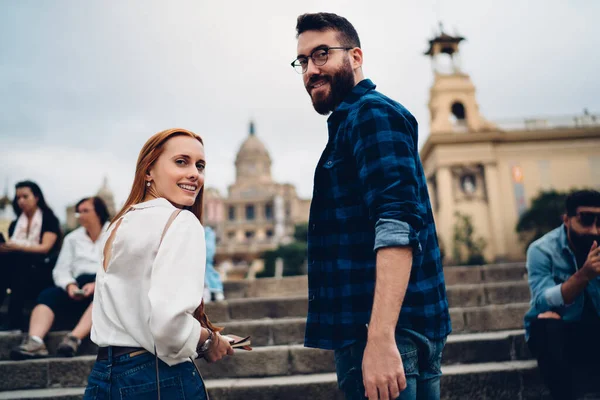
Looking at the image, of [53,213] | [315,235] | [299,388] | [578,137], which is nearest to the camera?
[315,235]

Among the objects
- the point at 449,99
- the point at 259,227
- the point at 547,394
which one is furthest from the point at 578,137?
the point at 259,227

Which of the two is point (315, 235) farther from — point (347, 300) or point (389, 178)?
point (389, 178)

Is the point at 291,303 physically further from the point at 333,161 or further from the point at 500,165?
the point at 500,165

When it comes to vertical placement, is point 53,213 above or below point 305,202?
below

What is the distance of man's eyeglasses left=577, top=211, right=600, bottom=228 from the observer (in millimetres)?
3072

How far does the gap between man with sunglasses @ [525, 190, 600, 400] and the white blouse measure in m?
2.54

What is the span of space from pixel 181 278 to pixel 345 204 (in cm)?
63

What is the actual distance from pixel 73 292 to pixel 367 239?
3.31 meters

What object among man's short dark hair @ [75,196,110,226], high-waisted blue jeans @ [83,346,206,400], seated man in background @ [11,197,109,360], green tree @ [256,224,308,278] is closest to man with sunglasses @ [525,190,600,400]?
high-waisted blue jeans @ [83,346,206,400]

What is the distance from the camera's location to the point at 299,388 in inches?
125

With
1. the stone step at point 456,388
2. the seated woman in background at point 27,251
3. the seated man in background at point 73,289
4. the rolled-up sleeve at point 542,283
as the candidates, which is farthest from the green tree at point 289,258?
the rolled-up sleeve at point 542,283

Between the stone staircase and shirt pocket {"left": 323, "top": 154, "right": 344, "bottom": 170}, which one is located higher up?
shirt pocket {"left": 323, "top": 154, "right": 344, "bottom": 170}

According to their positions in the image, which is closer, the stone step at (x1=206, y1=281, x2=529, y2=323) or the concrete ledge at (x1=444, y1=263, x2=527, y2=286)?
the stone step at (x1=206, y1=281, x2=529, y2=323)

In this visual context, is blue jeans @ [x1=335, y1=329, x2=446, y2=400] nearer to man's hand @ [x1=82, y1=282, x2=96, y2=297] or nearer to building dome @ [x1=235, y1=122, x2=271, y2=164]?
man's hand @ [x1=82, y1=282, x2=96, y2=297]
